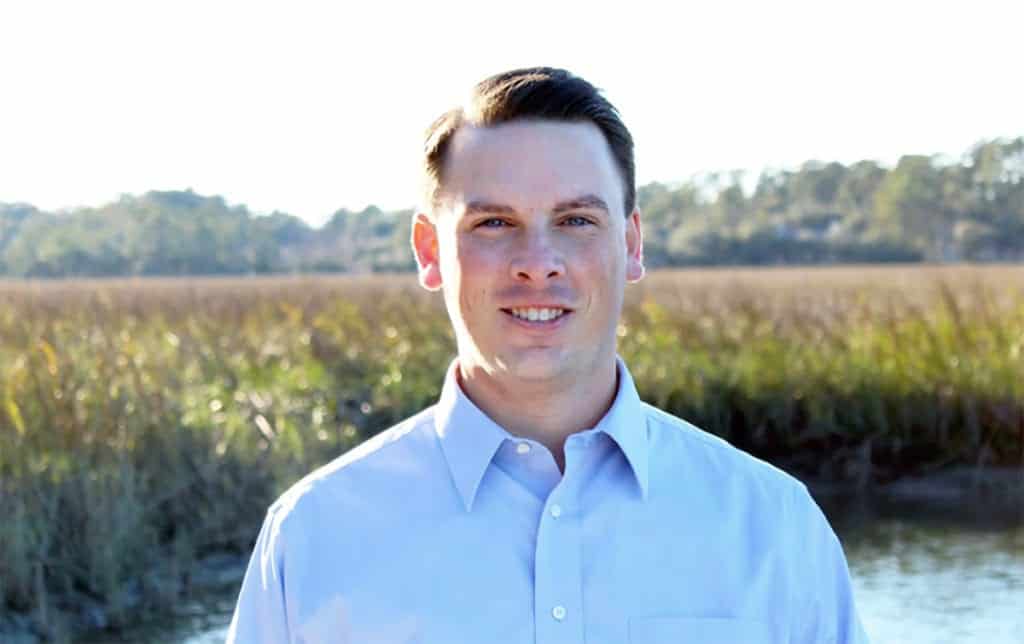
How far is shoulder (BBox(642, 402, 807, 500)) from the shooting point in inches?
77.9

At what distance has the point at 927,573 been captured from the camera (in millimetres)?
8930

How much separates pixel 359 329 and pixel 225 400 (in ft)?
10.5

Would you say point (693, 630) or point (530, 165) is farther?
point (530, 165)

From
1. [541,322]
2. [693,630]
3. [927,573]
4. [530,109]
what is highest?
[530,109]

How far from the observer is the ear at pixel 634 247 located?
2148mm

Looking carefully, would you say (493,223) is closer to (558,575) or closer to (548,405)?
(548,405)

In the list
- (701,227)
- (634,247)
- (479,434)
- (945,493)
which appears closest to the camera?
(479,434)

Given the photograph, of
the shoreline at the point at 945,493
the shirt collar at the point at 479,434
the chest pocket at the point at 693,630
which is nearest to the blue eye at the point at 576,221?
the shirt collar at the point at 479,434

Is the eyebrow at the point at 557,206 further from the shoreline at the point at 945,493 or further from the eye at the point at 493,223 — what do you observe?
the shoreline at the point at 945,493

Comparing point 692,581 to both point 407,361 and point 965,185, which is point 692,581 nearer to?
point 407,361

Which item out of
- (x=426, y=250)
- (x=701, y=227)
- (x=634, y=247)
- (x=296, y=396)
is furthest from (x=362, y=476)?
(x=701, y=227)

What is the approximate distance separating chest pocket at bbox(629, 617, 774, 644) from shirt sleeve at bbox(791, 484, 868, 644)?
0.27 feet

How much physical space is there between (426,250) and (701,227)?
35697mm

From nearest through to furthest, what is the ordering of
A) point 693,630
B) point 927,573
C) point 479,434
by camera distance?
point 693,630 → point 479,434 → point 927,573
